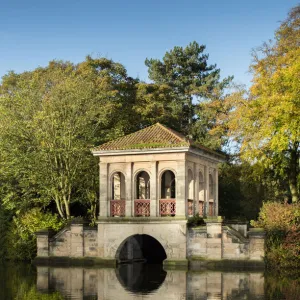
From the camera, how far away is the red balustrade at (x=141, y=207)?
101 ft

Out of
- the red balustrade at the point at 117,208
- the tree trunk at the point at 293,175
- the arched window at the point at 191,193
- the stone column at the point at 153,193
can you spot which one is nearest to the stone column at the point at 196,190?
the arched window at the point at 191,193

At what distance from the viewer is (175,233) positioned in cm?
2922

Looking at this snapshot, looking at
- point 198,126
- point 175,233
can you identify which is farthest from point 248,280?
point 198,126

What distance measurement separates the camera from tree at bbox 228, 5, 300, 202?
32.9 m

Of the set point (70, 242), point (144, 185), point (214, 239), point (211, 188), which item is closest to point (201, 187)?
point (211, 188)

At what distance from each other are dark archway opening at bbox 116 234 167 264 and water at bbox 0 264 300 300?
4.86m

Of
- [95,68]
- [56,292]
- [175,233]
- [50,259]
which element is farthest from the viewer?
[95,68]

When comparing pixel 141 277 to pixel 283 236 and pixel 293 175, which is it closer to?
pixel 283 236

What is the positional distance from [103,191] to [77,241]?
2.82 metres

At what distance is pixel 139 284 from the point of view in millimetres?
22141

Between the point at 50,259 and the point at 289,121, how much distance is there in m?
14.6

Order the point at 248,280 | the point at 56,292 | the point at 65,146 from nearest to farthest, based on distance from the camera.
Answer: the point at 56,292 < the point at 248,280 < the point at 65,146

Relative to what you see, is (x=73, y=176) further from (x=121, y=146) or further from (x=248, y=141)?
(x=248, y=141)

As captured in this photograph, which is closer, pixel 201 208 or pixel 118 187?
pixel 201 208
